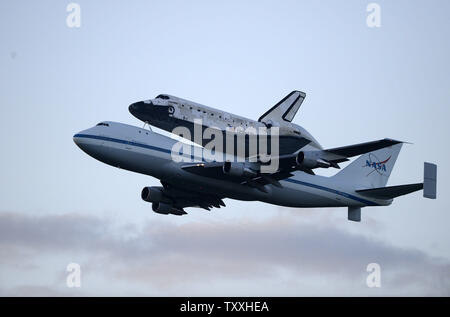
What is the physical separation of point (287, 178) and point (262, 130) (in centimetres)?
720

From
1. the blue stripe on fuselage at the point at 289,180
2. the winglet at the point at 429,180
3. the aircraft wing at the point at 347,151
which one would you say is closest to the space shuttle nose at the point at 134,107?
the blue stripe on fuselage at the point at 289,180

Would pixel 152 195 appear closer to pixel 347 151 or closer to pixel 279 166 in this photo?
pixel 279 166

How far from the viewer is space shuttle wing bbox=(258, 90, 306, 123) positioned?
80.9 meters

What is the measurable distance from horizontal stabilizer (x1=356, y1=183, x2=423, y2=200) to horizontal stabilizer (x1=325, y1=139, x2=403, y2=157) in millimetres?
10898

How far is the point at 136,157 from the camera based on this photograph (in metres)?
59.1

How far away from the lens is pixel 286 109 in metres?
82.4

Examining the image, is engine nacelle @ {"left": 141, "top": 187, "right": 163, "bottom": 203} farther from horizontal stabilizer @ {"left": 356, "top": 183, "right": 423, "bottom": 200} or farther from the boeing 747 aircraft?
horizontal stabilizer @ {"left": 356, "top": 183, "right": 423, "bottom": 200}

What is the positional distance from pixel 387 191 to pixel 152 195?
2072cm

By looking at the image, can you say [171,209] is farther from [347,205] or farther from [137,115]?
[347,205]

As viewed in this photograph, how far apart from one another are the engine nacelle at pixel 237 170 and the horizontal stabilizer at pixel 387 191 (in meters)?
13.6

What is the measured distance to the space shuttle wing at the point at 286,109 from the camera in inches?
3187

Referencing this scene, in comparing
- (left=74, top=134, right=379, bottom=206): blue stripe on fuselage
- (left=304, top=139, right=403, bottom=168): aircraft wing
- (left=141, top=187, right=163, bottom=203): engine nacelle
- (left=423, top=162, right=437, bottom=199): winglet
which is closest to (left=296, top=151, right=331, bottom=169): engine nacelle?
(left=304, top=139, right=403, bottom=168): aircraft wing
